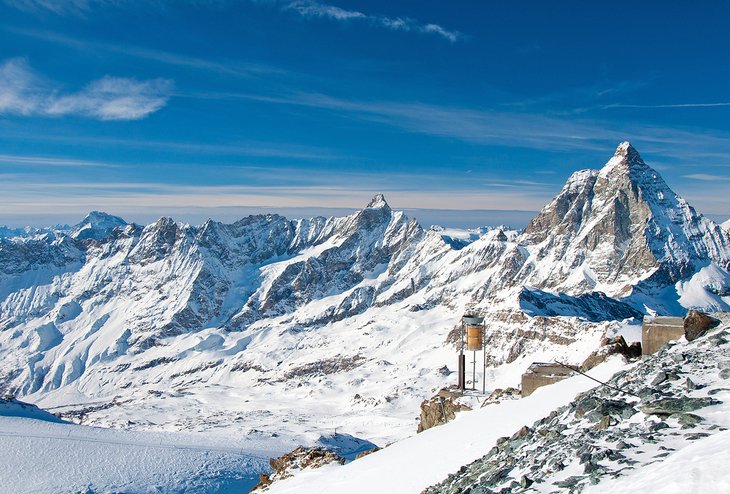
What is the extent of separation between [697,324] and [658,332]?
148 inches

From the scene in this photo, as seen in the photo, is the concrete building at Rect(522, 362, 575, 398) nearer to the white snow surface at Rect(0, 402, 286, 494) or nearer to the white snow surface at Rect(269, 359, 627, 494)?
the white snow surface at Rect(269, 359, 627, 494)

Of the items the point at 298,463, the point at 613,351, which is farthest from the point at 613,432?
the point at 298,463

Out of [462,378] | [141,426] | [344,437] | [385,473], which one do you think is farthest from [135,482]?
[141,426]

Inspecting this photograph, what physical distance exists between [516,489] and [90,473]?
54.8m

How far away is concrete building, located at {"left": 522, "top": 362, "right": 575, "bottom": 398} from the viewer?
25766 millimetres

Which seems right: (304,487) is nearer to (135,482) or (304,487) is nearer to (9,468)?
(135,482)

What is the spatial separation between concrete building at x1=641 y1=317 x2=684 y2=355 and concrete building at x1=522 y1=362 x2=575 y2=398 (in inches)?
174

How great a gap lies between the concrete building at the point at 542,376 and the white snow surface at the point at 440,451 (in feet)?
4.21

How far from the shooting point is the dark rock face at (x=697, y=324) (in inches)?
718

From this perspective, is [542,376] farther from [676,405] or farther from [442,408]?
[676,405]

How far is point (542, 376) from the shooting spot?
26.0 meters

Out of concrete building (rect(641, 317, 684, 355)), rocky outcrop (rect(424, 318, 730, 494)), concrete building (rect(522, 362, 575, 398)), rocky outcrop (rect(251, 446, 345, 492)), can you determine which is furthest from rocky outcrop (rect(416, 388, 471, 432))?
rocky outcrop (rect(424, 318, 730, 494))

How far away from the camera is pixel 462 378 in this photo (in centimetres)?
3253

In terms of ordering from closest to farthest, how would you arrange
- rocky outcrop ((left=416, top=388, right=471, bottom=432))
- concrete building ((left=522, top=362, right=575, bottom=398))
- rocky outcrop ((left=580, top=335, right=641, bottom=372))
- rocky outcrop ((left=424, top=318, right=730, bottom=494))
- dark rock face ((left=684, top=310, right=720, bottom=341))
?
rocky outcrop ((left=424, top=318, right=730, bottom=494)) → dark rock face ((left=684, top=310, right=720, bottom=341)) → rocky outcrop ((left=580, top=335, right=641, bottom=372)) → concrete building ((left=522, top=362, right=575, bottom=398)) → rocky outcrop ((left=416, top=388, right=471, bottom=432))
